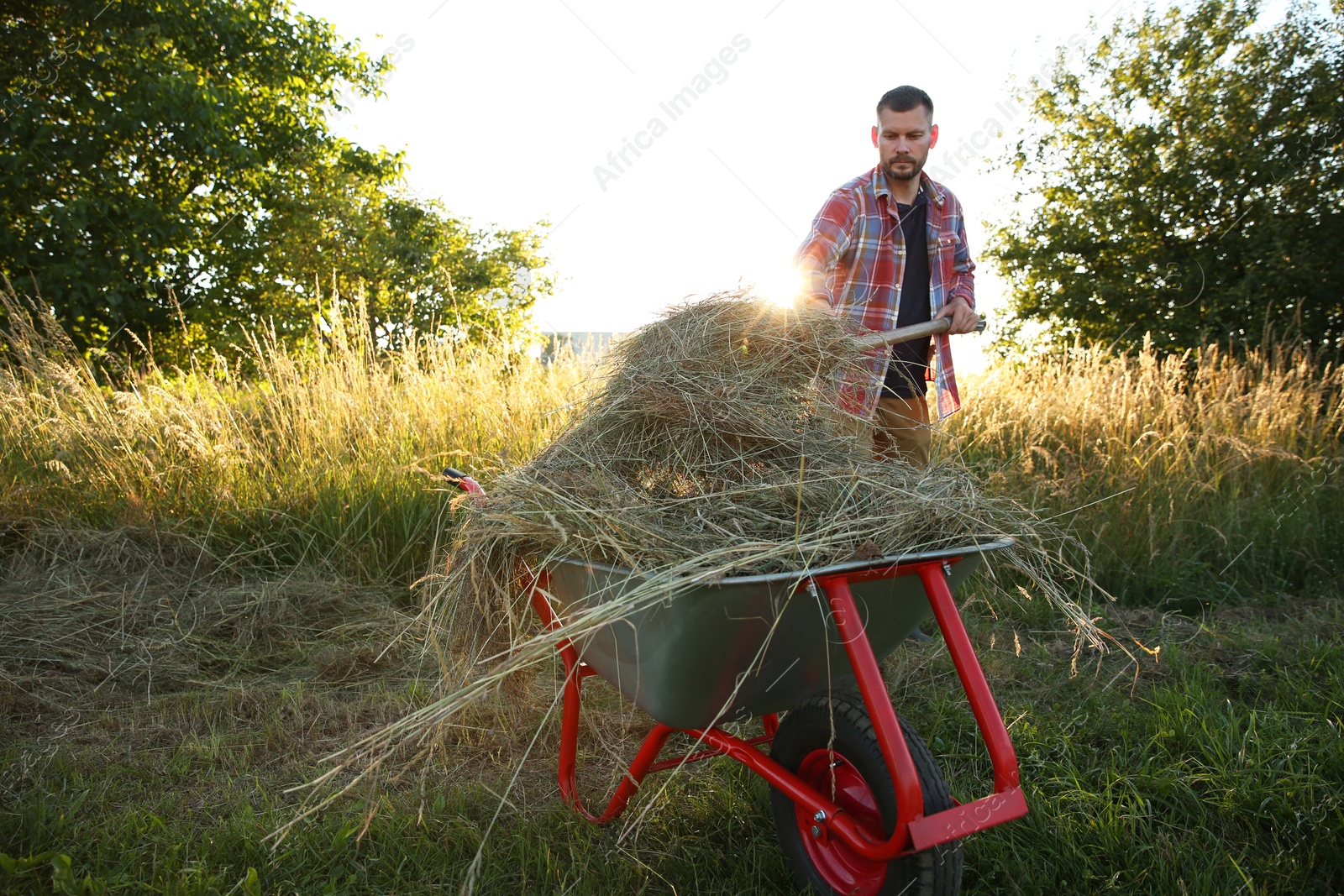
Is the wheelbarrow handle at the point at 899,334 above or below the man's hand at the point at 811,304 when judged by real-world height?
below

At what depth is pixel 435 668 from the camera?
291 centimetres

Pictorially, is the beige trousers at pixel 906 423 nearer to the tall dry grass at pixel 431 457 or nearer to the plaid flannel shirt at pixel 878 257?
the plaid flannel shirt at pixel 878 257

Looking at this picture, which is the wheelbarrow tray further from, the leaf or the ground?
the leaf

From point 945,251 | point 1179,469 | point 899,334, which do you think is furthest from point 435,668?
point 1179,469

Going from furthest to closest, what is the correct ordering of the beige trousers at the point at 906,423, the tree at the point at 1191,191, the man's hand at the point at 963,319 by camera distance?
the tree at the point at 1191,191 < the beige trousers at the point at 906,423 < the man's hand at the point at 963,319

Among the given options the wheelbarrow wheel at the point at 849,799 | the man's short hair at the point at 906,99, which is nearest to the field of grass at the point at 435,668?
the wheelbarrow wheel at the point at 849,799

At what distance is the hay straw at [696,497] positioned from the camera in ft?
4.12

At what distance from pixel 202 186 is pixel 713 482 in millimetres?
13525

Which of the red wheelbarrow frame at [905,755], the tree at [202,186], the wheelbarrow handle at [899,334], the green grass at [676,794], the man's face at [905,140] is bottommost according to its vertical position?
the green grass at [676,794]

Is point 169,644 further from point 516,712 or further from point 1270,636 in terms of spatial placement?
point 1270,636

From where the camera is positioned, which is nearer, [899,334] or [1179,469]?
[899,334]

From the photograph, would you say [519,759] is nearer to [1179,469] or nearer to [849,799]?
[849,799]

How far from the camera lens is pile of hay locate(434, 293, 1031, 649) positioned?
132 cm

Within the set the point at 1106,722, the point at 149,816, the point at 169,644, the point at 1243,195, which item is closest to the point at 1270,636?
the point at 1106,722
